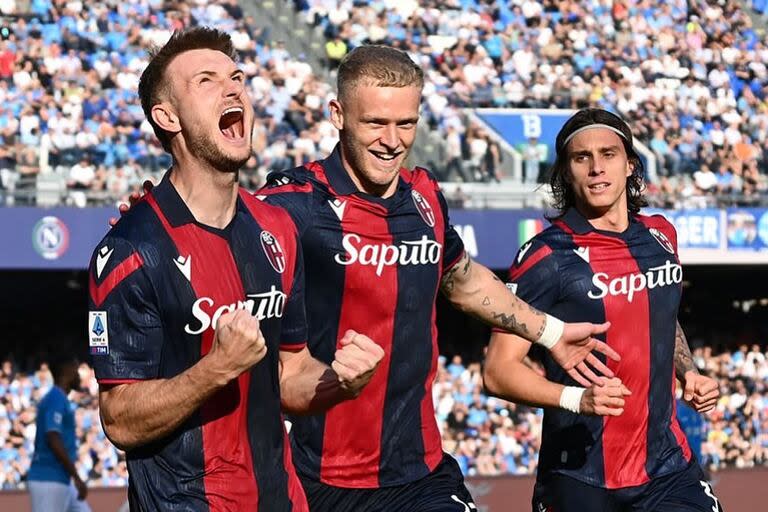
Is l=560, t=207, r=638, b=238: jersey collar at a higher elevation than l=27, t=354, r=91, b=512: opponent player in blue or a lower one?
higher

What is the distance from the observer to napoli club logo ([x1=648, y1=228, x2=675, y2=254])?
22.9ft

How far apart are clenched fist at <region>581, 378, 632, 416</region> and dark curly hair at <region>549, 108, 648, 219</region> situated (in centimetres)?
147

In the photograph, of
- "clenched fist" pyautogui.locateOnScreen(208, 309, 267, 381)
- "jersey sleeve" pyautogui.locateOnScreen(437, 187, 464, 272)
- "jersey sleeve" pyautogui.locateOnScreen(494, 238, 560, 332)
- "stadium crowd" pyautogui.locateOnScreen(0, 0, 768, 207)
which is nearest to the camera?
"clenched fist" pyautogui.locateOnScreen(208, 309, 267, 381)

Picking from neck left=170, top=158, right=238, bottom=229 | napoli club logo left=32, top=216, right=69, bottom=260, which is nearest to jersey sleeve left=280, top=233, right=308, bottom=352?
neck left=170, top=158, right=238, bottom=229

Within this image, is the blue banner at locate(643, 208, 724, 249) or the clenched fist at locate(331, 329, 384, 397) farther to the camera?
the blue banner at locate(643, 208, 724, 249)

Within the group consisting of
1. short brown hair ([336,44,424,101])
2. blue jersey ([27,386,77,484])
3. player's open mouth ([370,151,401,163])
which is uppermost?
short brown hair ([336,44,424,101])

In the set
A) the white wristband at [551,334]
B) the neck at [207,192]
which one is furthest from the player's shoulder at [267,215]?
the white wristband at [551,334]

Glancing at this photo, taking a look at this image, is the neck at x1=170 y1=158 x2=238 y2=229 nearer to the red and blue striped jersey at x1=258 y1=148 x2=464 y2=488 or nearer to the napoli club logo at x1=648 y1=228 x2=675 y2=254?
the red and blue striped jersey at x1=258 y1=148 x2=464 y2=488

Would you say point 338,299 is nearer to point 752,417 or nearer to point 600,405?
point 600,405

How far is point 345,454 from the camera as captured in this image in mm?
5898

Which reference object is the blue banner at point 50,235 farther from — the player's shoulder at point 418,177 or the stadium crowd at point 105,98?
the player's shoulder at point 418,177

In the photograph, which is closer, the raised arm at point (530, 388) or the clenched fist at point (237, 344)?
the clenched fist at point (237, 344)

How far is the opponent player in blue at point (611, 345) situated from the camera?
654cm

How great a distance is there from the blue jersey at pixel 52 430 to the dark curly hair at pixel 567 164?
5.48 meters
